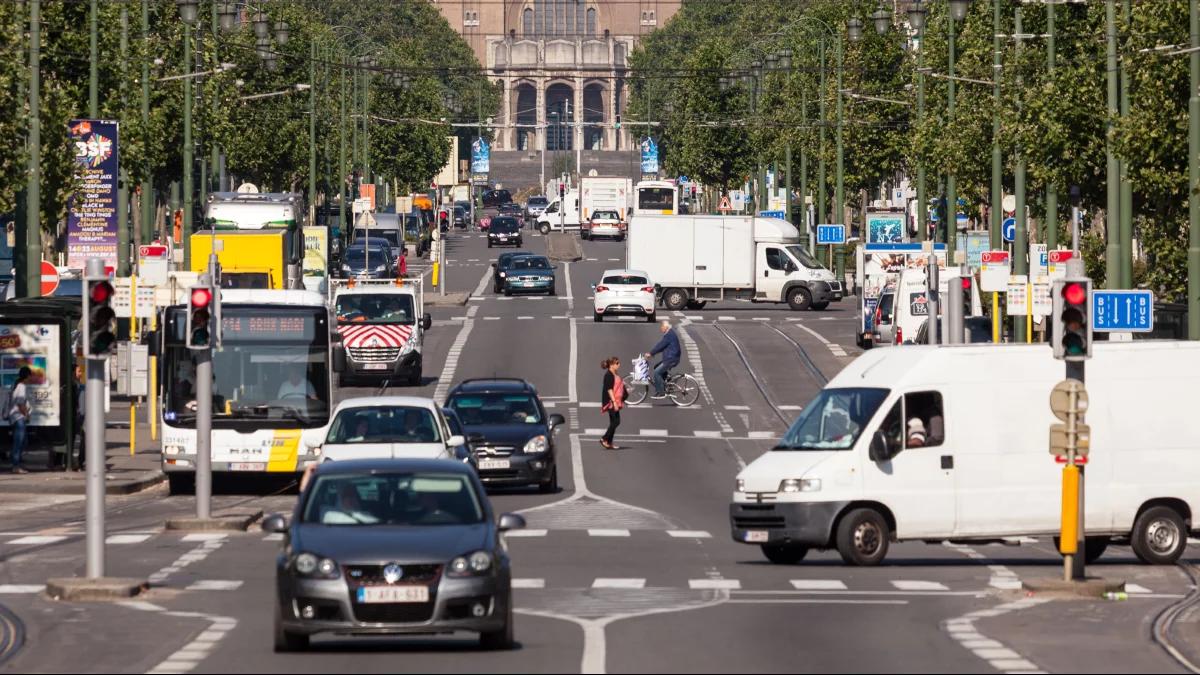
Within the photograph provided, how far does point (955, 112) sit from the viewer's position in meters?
59.4

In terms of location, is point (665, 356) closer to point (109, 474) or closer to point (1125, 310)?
point (1125, 310)

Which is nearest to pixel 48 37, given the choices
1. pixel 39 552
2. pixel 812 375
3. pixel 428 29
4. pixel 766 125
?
pixel 812 375

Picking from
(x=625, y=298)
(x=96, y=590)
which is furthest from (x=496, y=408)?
(x=625, y=298)

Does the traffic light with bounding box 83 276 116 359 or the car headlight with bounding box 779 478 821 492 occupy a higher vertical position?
the traffic light with bounding box 83 276 116 359

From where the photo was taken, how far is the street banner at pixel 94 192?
4228 cm

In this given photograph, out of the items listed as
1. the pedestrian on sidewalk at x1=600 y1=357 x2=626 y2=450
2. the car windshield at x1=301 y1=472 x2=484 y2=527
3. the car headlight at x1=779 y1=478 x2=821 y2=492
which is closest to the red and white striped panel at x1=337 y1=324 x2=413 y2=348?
the pedestrian on sidewalk at x1=600 y1=357 x2=626 y2=450

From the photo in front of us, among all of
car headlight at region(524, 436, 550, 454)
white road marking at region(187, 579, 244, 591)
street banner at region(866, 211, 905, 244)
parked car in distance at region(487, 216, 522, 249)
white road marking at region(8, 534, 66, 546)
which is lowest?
white road marking at region(8, 534, 66, 546)

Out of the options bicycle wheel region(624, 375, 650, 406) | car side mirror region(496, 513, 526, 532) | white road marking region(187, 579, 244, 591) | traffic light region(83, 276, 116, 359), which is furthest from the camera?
bicycle wheel region(624, 375, 650, 406)

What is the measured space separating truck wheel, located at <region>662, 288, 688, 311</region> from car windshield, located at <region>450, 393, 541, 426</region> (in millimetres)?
39503

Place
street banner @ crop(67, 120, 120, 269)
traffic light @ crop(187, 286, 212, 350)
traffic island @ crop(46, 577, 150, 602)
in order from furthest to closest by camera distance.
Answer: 1. street banner @ crop(67, 120, 120, 269)
2. traffic light @ crop(187, 286, 212, 350)
3. traffic island @ crop(46, 577, 150, 602)

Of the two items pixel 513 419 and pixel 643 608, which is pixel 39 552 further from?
pixel 513 419

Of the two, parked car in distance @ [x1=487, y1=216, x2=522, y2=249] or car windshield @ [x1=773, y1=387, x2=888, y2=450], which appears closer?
car windshield @ [x1=773, y1=387, x2=888, y2=450]

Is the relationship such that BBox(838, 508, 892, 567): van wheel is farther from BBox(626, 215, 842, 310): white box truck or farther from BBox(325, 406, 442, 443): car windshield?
BBox(626, 215, 842, 310): white box truck

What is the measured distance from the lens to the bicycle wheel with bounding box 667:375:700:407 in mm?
47969
